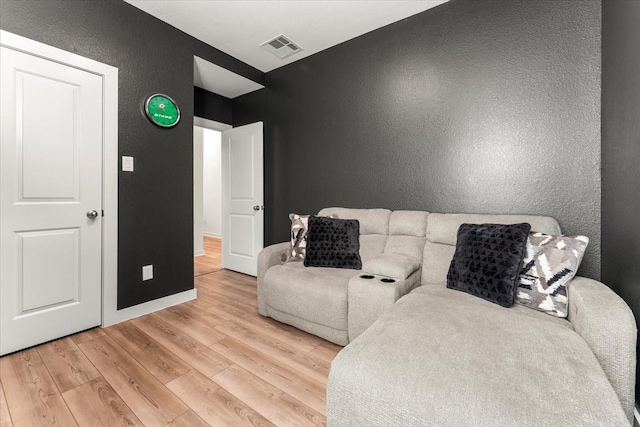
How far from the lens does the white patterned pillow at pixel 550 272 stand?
4.60ft

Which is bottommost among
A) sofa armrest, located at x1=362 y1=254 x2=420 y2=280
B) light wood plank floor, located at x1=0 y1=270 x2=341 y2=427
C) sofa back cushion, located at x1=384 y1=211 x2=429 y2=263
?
light wood plank floor, located at x1=0 y1=270 x2=341 y2=427

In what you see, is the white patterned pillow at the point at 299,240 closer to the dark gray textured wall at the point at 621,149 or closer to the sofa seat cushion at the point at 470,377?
the sofa seat cushion at the point at 470,377

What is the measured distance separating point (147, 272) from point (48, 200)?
89 centimetres

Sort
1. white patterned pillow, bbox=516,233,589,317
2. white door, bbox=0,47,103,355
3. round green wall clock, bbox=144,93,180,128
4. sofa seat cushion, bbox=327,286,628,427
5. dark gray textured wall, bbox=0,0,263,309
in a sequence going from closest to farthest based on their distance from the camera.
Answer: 1. sofa seat cushion, bbox=327,286,628,427
2. white patterned pillow, bbox=516,233,589,317
3. white door, bbox=0,47,103,355
4. dark gray textured wall, bbox=0,0,263,309
5. round green wall clock, bbox=144,93,180,128

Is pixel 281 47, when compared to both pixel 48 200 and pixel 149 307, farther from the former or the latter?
pixel 149 307

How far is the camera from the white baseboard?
224 cm

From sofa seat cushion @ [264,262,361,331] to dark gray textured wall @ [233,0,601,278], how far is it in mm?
1006

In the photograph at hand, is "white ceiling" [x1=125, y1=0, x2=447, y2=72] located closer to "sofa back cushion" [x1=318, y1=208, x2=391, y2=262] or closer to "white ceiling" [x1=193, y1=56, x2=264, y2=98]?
"white ceiling" [x1=193, y1=56, x2=264, y2=98]

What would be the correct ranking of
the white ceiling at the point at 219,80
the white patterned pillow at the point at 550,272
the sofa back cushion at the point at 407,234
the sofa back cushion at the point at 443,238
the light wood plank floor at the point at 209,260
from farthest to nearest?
the light wood plank floor at the point at 209,260, the white ceiling at the point at 219,80, the sofa back cushion at the point at 407,234, the sofa back cushion at the point at 443,238, the white patterned pillow at the point at 550,272

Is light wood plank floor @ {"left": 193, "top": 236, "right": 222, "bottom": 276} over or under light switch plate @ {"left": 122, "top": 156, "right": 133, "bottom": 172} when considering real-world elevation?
under

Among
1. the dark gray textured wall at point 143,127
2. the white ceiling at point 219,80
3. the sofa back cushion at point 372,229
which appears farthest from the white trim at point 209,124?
the sofa back cushion at point 372,229

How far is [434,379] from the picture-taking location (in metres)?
0.87

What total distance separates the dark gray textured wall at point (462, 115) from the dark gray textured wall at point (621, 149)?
0.12m

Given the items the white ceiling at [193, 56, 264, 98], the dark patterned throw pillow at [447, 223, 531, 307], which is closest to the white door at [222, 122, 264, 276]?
the white ceiling at [193, 56, 264, 98]
